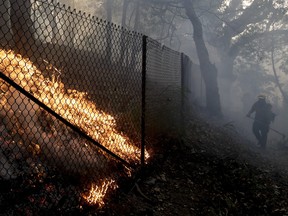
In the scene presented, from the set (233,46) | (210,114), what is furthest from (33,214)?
(233,46)

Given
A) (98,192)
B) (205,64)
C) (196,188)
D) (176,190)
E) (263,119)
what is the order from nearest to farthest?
(98,192), (176,190), (196,188), (263,119), (205,64)

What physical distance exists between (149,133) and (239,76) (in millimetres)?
29605

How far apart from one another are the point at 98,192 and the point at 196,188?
2.28 m

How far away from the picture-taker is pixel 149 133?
7957 millimetres

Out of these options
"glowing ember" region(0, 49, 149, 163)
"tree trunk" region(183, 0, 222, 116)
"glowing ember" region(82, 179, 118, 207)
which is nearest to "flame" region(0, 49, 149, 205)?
"glowing ember" region(0, 49, 149, 163)

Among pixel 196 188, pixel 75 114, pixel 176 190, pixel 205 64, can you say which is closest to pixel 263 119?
pixel 205 64

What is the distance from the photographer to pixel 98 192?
4750 millimetres

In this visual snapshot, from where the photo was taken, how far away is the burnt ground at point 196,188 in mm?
5156

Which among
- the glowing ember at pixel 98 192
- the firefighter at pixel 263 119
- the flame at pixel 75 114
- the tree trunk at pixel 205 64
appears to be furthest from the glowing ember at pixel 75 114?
the tree trunk at pixel 205 64

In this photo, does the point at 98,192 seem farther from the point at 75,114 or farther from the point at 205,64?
the point at 205,64

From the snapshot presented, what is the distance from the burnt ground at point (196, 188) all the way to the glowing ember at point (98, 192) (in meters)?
0.12

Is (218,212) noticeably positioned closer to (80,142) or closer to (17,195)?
(80,142)

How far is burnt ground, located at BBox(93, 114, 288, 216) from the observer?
5.16 meters

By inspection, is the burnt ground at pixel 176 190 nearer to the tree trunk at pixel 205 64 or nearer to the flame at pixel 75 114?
the flame at pixel 75 114
